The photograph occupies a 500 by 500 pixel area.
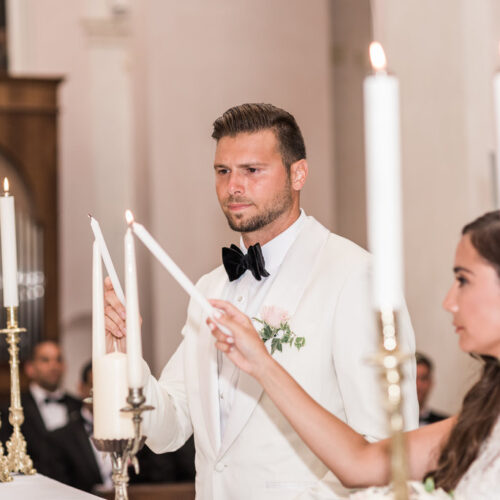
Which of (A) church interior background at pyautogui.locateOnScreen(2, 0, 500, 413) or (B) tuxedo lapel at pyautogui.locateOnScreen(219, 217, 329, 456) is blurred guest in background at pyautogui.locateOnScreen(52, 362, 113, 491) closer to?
(A) church interior background at pyautogui.locateOnScreen(2, 0, 500, 413)

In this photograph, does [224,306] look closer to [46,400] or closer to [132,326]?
[132,326]

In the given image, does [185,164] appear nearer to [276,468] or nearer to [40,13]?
[40,13]

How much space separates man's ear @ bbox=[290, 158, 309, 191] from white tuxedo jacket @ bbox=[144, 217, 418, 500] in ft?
0.71

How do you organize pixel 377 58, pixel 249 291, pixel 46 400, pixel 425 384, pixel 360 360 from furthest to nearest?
1. pixel 46 400
2. pixel 425 384
3. pixel 249 291
4. pixel 360 360
5. pixel 377 58

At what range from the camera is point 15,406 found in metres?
2.94

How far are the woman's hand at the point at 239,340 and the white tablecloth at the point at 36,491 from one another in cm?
77

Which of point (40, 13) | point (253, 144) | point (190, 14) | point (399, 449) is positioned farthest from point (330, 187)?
point (399, 449)

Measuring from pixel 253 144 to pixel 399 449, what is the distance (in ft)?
5.39

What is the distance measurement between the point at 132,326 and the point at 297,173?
1.19 meters

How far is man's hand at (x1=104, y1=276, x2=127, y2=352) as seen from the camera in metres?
2.59

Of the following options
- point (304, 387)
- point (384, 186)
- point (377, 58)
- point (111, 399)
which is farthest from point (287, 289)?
point (384, 186)

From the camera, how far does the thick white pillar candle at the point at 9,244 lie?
110 inches

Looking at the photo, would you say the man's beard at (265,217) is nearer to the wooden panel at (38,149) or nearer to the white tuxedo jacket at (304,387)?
the white tuxedo jacket at (304,387)

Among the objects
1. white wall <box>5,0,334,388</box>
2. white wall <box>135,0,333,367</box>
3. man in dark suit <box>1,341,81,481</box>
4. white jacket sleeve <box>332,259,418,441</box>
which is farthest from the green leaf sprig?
white wall <box>135,0,333,367</box>
